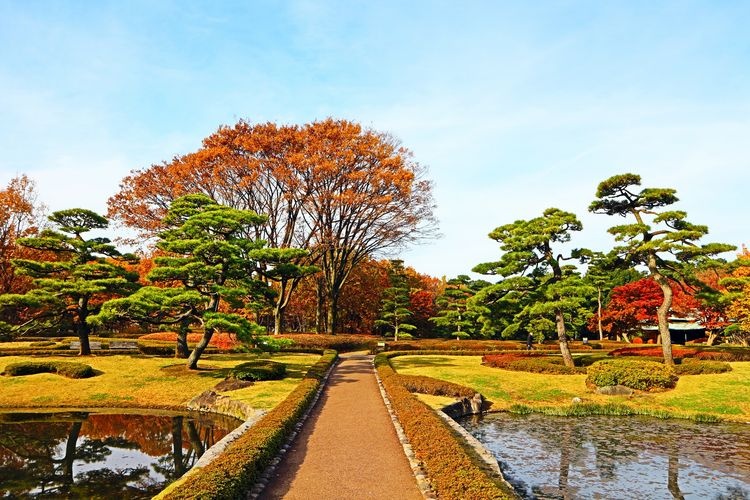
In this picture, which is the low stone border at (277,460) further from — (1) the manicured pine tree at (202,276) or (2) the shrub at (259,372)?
(1) the manicured pine tree at (202,276)

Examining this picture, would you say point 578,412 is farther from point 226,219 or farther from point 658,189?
point 226,219

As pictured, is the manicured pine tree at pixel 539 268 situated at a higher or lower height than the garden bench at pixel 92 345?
higher

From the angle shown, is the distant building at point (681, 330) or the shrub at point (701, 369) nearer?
the shrub at point (701, 369)

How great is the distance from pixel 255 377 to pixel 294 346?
47.9 ft

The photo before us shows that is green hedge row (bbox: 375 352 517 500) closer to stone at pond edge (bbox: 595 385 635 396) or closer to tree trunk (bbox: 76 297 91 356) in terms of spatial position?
stone at pond edge (bbox: 595 385 635 396)

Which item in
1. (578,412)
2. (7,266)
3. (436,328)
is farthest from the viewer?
(436,328)

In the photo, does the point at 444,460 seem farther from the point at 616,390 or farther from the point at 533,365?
the point at 533,365

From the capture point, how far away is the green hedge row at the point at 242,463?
7195 millimetres

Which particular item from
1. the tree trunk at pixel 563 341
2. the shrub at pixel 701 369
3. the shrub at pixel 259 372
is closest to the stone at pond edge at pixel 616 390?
the shrub at pixel 701 369

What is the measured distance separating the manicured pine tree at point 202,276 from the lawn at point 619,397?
10.2 metres

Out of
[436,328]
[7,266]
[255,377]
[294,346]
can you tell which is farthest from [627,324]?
[7,266]

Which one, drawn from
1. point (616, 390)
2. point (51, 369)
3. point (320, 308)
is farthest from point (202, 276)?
point (320, 308)

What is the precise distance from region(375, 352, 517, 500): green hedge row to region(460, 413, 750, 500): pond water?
189 cm

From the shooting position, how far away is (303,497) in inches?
322
